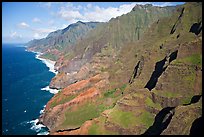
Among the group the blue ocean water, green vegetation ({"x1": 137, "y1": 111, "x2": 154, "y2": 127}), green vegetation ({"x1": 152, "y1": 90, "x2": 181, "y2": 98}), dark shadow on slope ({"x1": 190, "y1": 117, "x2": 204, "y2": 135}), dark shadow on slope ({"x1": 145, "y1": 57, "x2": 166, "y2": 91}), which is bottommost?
the blue ocean water

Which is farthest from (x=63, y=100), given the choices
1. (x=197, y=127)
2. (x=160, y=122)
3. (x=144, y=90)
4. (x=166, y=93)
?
(x=197, y=127)

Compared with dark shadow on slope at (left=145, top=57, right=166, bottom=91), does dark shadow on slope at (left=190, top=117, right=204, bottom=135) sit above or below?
below

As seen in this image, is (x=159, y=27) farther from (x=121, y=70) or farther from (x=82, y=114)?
(x=82, y=114)

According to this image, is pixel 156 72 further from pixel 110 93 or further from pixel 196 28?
pixel 196 28

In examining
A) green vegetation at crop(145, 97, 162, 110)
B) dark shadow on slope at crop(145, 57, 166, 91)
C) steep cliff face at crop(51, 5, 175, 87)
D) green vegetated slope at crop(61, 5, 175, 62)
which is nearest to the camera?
green vegetation at crop(145, 97, 162, 110)

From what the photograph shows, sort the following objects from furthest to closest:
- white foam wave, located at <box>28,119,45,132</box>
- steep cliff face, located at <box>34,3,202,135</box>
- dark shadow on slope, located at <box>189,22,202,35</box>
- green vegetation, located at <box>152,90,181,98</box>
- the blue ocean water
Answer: the blue ocean water
dark shadow on slope, located at <box>189,22,202,35</box>
white foam wave, located at <box>28,119,45,132</box>
green vegetation, located at <box>152,90,181,98</box>
steep cliff face, located at <box>34,3,202,135</box>

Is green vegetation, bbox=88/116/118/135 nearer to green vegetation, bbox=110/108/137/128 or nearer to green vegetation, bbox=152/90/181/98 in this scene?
green vegetation, bbox=110/108/137/128

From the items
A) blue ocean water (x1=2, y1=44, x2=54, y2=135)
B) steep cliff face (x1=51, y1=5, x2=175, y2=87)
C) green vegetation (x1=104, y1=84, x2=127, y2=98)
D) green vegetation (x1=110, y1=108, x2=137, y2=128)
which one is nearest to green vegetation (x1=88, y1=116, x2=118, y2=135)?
green vegetation (x1=110, y1=108, x2=137, y2=128)

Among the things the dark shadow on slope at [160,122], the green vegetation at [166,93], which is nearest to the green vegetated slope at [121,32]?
the green vegetation at [166,93]
